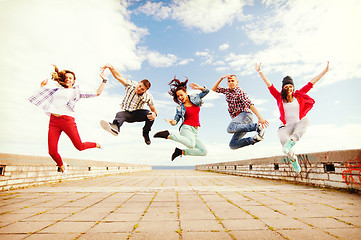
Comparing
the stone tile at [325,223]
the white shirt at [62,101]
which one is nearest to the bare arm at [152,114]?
the white shirt at [62,101]

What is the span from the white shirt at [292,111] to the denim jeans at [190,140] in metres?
0.85

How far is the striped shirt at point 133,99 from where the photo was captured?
1747mm

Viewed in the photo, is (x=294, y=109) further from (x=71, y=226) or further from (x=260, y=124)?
(x=71, y=226)

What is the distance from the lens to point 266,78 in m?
1.91

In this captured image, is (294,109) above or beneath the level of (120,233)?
above

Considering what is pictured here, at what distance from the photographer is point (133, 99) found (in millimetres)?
1775

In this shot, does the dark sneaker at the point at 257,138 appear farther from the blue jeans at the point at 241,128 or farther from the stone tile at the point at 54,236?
the stone tile at the point at 54,236

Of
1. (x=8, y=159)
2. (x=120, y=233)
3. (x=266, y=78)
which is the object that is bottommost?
(x=120, y=233)

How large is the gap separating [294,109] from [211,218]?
2860 mm

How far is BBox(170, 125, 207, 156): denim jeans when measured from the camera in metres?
1.74

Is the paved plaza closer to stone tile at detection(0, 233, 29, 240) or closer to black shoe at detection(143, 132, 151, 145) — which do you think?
stone tile at detection(0, 233, 29, 240)

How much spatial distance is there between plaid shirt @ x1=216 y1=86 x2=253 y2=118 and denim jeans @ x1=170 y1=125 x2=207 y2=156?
14.7 inches

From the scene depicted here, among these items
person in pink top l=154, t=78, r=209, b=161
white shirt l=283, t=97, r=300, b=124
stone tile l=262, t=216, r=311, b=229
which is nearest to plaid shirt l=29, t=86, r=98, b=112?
person in pink top l=154, t=78, r=209, b=161

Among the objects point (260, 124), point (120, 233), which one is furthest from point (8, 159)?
point (260, 124)
